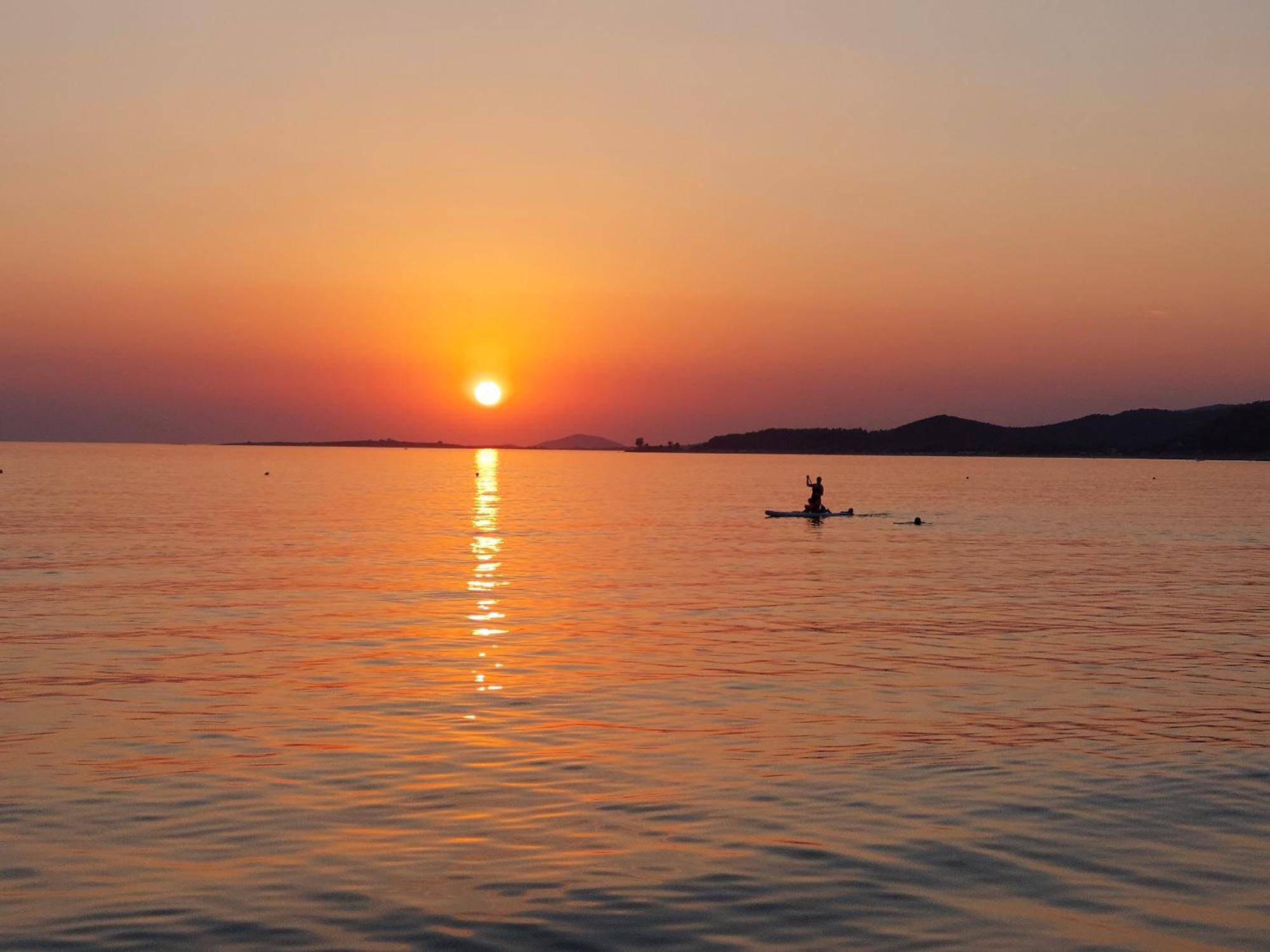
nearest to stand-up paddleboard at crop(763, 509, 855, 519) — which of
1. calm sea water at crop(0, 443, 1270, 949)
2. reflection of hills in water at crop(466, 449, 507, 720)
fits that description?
reflection of hills in water at crop(466, 449, 507, 720)

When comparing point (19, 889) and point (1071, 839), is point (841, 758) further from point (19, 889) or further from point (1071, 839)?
point (19, 889)

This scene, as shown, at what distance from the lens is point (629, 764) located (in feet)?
62.4

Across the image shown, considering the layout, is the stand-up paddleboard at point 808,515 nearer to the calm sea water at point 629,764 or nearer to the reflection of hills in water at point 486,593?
the reflection of hills in water at point 486,593

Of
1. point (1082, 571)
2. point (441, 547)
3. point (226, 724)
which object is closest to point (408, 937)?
point (226, 724)

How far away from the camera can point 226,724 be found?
71.1 feet

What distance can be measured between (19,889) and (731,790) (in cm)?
853

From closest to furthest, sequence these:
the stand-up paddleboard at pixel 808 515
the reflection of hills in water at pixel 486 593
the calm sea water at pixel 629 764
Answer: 1. the calm sea water at pixel 629 764
2. the reflection of hills in water at pixel 486 593
3. the stand-up paddleboard at pixel 808 515

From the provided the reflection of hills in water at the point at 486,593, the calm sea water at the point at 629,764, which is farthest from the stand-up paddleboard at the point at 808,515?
the calm sea water at the point at 629,764

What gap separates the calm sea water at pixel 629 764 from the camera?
42.2 feet

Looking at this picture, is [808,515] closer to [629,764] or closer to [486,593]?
[486,593]

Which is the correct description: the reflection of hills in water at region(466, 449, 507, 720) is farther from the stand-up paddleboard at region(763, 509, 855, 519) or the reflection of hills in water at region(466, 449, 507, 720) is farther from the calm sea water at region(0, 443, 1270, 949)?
the stand-up paddleboard at region(763, 509, 855, 519)

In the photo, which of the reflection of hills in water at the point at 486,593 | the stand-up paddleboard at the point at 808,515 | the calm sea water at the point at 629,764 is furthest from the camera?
the stand-up paddleboard at the point at 808,515

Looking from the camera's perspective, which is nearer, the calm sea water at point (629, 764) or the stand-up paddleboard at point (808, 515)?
the calm sea water at point (629, 764)

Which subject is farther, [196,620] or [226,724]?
[196,620]
